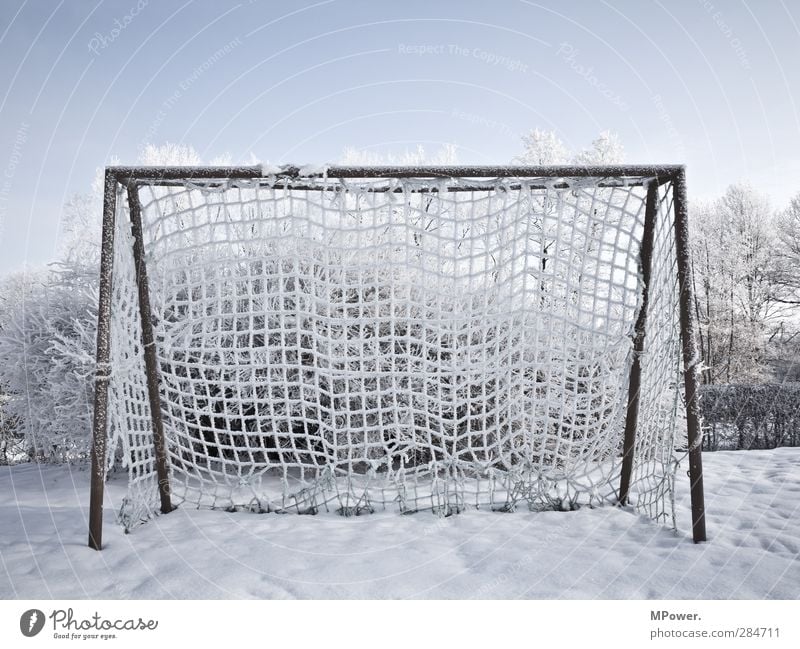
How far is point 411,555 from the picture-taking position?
1.95m

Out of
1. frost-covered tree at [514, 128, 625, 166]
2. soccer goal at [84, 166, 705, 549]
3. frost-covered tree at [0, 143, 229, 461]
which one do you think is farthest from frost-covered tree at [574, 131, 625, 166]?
frost-covered tree at [0, 143, 229, 461]

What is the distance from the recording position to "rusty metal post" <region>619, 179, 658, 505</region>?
2.29 meters

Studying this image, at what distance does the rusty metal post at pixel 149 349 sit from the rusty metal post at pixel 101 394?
0.19 meters

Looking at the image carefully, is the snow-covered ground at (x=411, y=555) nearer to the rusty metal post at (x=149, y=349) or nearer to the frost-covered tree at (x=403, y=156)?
the rusty metal post at (x=149, y=349)

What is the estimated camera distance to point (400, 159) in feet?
20.2

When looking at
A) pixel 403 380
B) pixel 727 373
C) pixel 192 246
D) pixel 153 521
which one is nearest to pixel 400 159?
pixel 403 380

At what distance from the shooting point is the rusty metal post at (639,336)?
7.50 feet

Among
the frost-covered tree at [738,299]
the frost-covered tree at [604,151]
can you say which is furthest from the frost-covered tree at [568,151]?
the frost-covered tree at [738,299]

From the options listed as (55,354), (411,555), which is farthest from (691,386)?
(55,354)

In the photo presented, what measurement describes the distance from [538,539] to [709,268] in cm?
937

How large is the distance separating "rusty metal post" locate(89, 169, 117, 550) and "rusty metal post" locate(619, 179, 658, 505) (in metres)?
2.38

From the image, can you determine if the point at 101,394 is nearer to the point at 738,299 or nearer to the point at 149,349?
the point at 149,349

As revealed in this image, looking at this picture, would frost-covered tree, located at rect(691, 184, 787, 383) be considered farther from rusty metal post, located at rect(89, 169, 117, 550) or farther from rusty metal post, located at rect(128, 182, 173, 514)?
rusty metal post, located at rect(89, 169, 117, 550)
